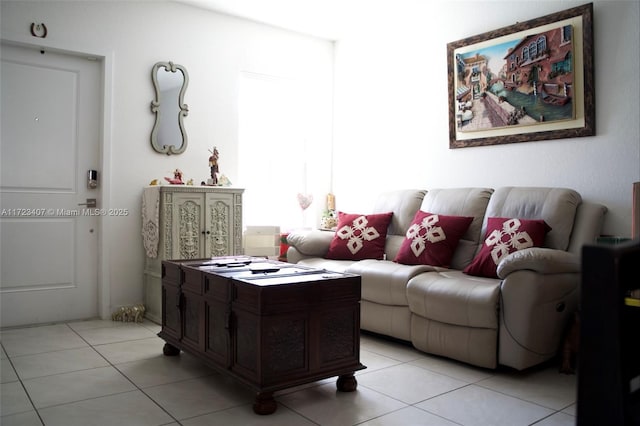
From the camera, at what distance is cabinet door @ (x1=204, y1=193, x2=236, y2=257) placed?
4.18 m

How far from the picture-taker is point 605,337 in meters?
0.67

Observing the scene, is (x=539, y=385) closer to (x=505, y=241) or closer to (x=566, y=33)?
(x=505, y=241)

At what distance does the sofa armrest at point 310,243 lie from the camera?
4.21 m

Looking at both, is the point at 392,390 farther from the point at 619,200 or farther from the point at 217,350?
the point at 619,200

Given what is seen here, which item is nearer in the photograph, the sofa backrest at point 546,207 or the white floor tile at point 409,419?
the white floor tile at point 409,419

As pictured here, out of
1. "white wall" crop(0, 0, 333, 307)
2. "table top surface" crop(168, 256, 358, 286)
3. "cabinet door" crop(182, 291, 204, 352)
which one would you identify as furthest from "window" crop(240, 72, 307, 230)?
"cabinet door" crop(182, 291, 204, 352)

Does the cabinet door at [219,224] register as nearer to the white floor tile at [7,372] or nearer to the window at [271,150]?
the window at [271,150]

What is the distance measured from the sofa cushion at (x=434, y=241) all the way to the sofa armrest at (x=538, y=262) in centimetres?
80

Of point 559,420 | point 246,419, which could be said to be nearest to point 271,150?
point 246,419

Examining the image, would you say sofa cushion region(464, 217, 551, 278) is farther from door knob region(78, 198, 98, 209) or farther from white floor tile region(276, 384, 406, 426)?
door knob region(78, 198, 98, 209)

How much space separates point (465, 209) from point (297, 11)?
250 cm

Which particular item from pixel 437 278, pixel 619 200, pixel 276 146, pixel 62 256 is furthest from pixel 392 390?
pixel 276 146

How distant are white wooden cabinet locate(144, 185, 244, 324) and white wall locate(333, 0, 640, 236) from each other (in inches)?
59.3

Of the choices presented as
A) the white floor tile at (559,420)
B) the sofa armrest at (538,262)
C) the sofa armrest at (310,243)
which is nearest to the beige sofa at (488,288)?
the sofa armrest at (538,262)
